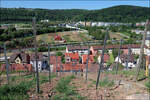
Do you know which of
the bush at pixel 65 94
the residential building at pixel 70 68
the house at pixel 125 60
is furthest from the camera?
the residential building at pixel 70 68

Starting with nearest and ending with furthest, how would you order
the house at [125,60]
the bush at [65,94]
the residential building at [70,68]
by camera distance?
1. the bush at [65,94]
2. the house at [125,60]
3. the residential building at [70,68]

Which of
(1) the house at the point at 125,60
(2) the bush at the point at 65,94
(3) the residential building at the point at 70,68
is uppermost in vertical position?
(2) the bush at the point at 65,94

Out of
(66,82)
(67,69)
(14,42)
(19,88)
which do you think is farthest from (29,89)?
(14,42)

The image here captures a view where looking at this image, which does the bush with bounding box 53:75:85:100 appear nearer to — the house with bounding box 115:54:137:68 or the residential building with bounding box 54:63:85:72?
the residential building with bounding box 54:63:85:72

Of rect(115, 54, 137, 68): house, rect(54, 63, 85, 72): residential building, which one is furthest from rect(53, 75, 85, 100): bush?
rect(115, 54, 137, 68): house

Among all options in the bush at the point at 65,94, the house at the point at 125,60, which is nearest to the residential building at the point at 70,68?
the house at the point at 125,60

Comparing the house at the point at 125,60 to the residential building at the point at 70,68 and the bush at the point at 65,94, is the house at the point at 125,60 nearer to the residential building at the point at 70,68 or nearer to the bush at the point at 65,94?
the residential building at the point at 70,68

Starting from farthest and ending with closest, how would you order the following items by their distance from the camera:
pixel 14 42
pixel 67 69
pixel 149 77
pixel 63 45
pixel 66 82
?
1. pixel 63 45
2. pixel 14 42
3. pixel 67 69
4. pixel 149 77
5. pixel 66 82

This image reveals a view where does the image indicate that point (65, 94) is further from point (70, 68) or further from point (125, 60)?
point (125, 60)

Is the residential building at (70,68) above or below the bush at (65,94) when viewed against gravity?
below

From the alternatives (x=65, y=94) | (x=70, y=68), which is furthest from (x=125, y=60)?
(x=65, y=94)

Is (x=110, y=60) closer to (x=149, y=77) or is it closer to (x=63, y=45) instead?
(x=149, y=77)
